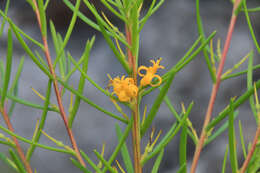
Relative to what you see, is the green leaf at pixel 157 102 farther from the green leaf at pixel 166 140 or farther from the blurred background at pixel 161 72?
the blurred background at pixel 161 72

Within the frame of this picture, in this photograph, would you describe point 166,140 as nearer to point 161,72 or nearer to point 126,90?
point 126,90

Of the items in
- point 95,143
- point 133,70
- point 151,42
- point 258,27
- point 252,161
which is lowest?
point 252,161

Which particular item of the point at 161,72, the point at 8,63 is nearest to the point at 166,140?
the point at 8,63

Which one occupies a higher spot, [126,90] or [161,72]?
[161,72]

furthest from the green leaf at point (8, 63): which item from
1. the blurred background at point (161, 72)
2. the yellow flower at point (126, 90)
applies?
the blurred background at point (161, 72)

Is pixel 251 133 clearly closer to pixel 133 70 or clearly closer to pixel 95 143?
pixel 95 143

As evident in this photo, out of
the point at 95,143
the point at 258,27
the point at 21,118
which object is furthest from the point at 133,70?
the point at 258,27

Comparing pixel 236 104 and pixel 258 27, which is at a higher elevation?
pixel 258 27

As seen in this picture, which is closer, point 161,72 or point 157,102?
point 157,102

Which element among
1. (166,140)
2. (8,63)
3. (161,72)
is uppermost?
(161,72)
